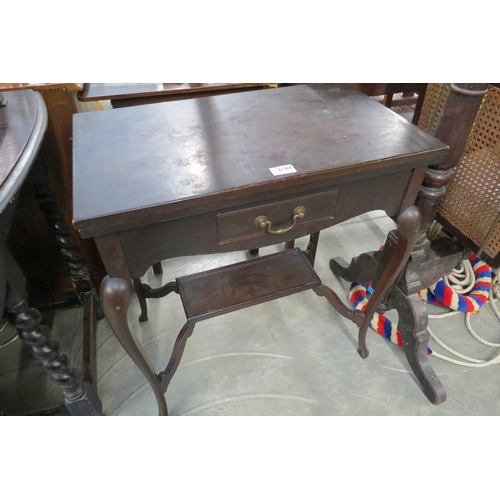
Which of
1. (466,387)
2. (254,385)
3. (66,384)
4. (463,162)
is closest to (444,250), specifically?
(463,162)

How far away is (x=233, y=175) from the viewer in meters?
0.67

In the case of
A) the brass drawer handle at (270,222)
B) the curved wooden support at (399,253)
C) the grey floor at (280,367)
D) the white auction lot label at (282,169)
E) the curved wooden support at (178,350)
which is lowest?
the grey floor at (280,367)

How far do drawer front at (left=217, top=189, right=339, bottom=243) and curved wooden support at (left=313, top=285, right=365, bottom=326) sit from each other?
34 centimetres

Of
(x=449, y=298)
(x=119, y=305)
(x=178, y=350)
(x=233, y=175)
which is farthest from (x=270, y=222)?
(x=449, y=298)

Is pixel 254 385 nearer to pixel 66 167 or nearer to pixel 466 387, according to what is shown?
pixel 466 387

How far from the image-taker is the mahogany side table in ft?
2.09

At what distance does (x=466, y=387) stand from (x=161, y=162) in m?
1.17

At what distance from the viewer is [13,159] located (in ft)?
2.27

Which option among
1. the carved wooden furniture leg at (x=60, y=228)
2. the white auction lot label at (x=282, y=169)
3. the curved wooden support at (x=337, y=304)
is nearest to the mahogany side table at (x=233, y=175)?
the white auction lot label at (x=282, y=169)

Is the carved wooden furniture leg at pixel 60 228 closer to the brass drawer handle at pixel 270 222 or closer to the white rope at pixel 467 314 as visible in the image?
the brass drawer handle at pixel 270 222

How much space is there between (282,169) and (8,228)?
0.56 m

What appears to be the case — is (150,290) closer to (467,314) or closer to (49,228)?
(49,228)

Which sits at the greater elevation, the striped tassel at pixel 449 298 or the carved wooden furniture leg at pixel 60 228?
the carved wooden furniture leg at pixel 60 228

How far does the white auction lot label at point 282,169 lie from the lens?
0.67m
